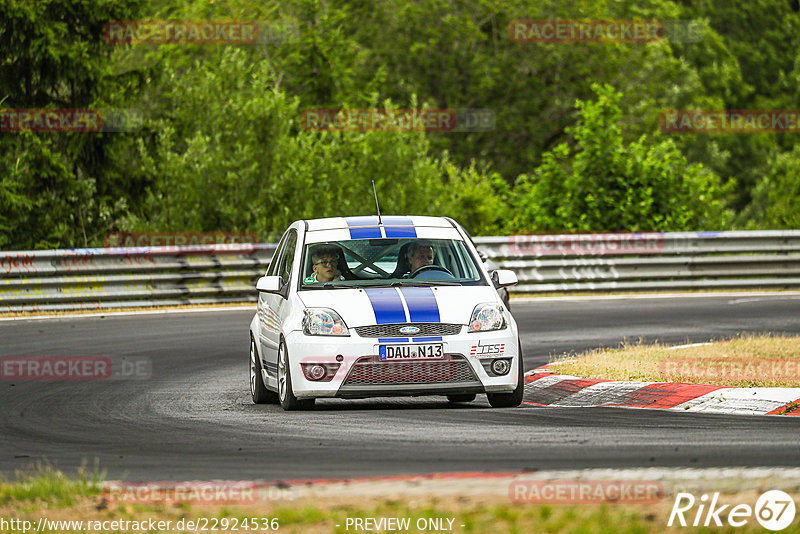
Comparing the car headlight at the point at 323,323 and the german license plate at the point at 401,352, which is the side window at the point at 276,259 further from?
the german license plate at the point at 401,352

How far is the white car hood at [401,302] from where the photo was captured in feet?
33.0

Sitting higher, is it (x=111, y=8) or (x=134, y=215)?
(x=111, y=8)

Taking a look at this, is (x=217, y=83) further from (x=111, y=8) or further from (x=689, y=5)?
(x=689, y=5)

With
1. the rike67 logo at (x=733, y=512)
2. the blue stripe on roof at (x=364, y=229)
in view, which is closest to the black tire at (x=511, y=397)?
the blue stripe on roof at (x=364, y=229)

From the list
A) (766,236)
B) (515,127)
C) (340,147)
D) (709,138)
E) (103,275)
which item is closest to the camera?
(103,275)

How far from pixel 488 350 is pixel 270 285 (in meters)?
1.98

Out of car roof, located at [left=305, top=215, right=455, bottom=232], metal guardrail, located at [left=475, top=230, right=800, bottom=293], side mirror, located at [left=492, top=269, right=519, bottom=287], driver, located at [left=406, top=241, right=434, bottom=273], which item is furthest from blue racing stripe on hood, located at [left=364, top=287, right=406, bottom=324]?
metal guardrail, located at [left=475, top=230, right=800, bottom=293]

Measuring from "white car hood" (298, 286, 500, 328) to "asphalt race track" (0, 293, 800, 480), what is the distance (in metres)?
0.72

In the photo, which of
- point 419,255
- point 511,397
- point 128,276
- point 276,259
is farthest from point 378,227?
point 128,276

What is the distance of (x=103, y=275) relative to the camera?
70.3ft

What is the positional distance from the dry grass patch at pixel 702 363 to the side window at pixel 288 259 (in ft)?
8.87

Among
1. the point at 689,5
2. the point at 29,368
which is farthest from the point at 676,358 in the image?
the point at 689,5

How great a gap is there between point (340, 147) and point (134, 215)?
5713mm

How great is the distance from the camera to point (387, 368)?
9922 millimetres
